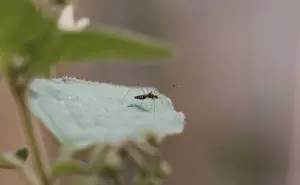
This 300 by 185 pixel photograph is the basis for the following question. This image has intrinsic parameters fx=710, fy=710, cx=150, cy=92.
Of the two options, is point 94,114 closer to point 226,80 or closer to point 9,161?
point 9,161

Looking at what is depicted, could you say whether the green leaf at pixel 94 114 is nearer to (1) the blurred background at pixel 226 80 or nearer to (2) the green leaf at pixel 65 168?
(2) the green leaf at pixel 65 168

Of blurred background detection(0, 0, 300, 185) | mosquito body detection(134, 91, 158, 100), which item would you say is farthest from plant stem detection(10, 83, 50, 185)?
blurred background detection(0, 0, 300, 185)

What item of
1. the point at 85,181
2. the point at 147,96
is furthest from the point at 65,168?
the point at 147,96

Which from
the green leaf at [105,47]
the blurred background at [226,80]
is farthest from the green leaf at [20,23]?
the blurred background at [226,80]

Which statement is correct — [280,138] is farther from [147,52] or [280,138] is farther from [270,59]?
[147,52]

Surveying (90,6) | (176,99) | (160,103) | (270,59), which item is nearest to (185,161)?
(176,99)

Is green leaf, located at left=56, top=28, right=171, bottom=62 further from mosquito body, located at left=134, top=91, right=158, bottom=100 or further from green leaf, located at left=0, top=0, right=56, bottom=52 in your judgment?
mosquito body, located at left=134, top=91, right=158, bottom=100
